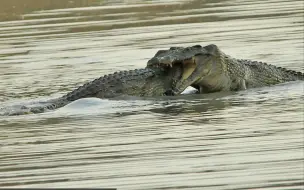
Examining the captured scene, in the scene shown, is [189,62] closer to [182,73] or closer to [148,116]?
[182,73]

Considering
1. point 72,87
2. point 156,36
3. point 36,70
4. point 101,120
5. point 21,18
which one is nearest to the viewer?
point 101,120

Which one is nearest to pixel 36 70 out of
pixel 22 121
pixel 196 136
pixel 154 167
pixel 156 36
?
pixel 156 36

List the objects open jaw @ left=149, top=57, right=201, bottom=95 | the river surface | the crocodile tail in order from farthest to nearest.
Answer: open jaw @ left=149, top=57, right=201, bottom=95 → the crocodile tail → the river surface

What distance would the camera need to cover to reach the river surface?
22.6ft

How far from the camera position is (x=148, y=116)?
9.69 meters

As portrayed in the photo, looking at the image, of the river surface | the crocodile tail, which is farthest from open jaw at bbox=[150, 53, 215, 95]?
the crocodile tail

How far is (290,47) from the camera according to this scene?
1423cm

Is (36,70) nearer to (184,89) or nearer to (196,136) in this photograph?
(184,89)

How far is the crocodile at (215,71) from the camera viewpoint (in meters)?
10.9

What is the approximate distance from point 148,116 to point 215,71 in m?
1.73

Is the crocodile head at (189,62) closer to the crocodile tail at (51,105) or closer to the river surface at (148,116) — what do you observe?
the river surface at (148,116)

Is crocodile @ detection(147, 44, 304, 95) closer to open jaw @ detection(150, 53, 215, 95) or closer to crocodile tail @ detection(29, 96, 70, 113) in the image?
open jaw @ detection(150, 53, 215, 95)

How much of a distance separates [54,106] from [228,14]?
859 cm

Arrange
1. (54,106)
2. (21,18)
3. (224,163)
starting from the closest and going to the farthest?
(224,163)
(54,106)
(21,18)
